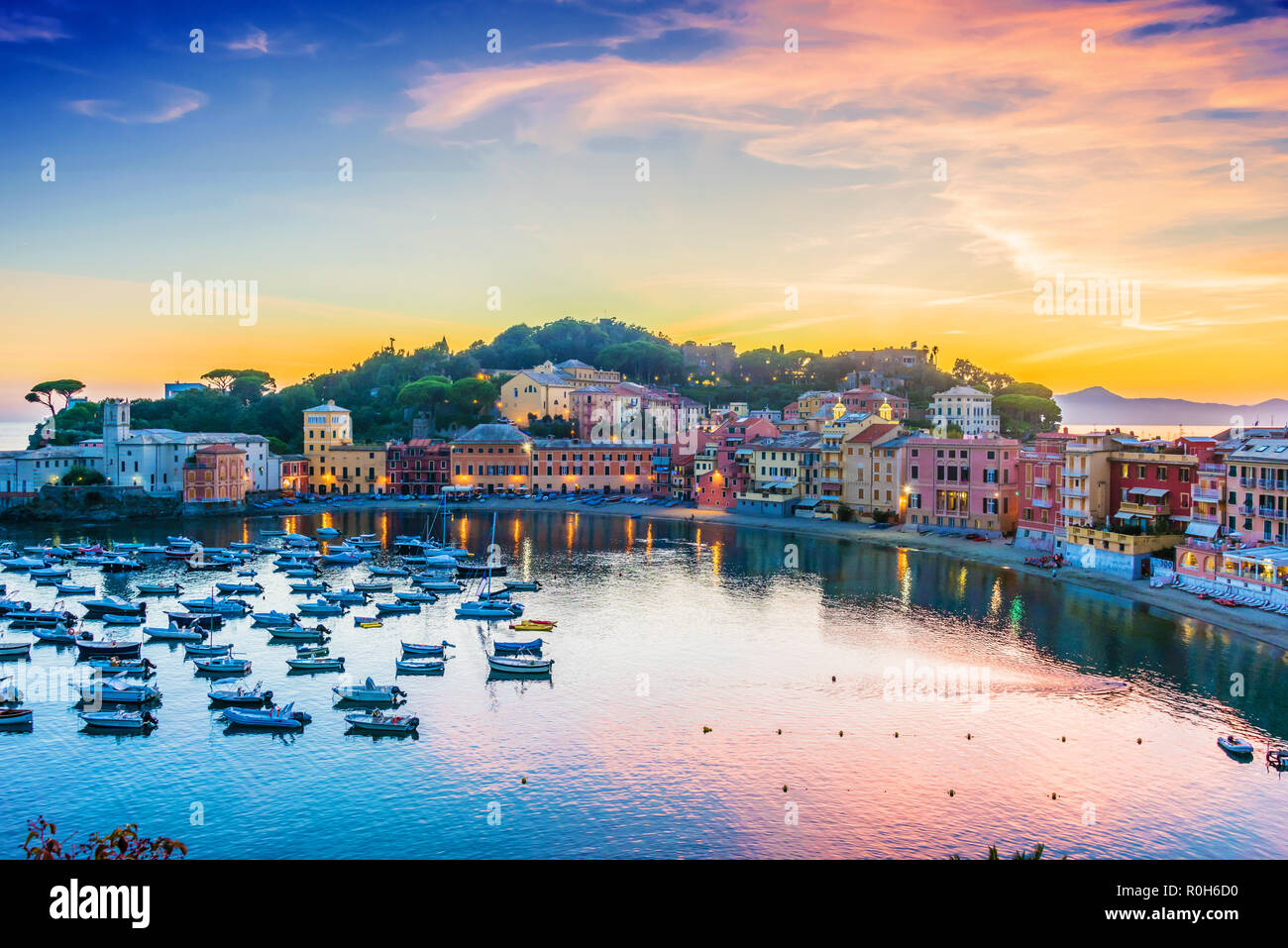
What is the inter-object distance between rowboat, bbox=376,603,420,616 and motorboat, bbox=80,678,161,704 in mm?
12497

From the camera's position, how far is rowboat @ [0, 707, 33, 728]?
24.6m

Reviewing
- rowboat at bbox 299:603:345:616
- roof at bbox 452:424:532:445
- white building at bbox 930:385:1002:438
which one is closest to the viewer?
rowboat at bbox 299:603:345:616

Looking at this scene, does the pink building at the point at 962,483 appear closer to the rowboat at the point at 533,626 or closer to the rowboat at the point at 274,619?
the rowboat at the point at 533,626

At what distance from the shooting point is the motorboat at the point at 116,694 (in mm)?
26484

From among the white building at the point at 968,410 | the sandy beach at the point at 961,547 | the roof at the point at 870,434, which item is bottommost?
the sandy beach at the point at 961,547

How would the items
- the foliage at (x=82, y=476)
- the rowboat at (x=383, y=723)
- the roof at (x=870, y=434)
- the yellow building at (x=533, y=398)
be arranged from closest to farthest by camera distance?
the rowboat at (x=383, y=723) < the roof at (x=870, y=434) < the foliage at (x=82, y=476) < the yellow building at (x=533, y=398)

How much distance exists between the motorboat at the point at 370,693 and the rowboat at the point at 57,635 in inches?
554

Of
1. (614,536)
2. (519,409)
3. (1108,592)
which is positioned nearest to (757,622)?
(1108,592)

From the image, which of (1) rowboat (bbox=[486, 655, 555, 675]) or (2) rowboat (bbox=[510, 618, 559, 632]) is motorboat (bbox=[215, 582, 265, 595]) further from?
(1) rowboat (bbox=[486, 655, 555, 675])

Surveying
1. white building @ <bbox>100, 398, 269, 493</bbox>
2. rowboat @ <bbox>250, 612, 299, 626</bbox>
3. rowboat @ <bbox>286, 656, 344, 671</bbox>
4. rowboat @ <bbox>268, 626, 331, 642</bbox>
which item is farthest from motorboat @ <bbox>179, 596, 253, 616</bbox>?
white building @ <bbox>100, 398, 269, 493</bbox>

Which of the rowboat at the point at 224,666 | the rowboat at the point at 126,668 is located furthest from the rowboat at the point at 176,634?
the rowboat at the point at 224,666

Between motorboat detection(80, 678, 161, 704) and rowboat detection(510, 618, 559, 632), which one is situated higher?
rowboat detection(510, 618, 559, 632)
